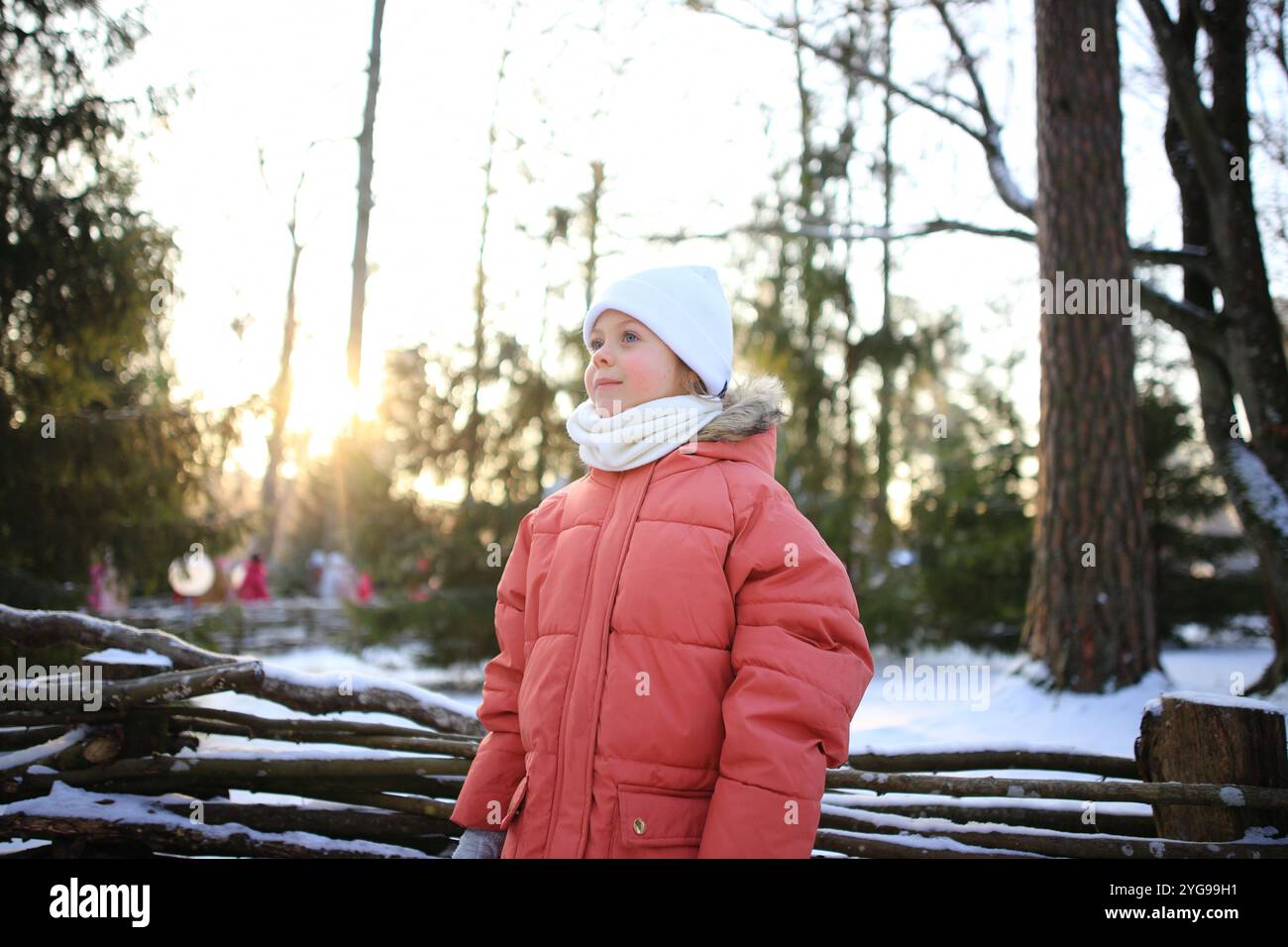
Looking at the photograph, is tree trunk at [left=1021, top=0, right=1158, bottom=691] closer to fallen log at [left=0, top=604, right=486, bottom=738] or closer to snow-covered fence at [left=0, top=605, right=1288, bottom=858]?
snow-covered fence at [left=0, top=605, right=1288, bottom=858]

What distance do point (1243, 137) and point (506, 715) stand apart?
7.22 metres

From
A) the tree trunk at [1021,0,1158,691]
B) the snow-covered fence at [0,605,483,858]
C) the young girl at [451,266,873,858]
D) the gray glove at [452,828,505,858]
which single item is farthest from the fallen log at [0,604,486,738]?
the tree trunk at [1021,0,1158,691]

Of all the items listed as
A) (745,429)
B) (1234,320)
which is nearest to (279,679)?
(745,429)

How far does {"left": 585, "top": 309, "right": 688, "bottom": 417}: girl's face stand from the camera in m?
Result: 1.96

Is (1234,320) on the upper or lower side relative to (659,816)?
upper

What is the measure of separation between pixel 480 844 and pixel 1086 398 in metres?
4.95

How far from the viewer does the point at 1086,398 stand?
566 cm

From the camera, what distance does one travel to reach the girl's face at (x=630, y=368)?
196 centimetres

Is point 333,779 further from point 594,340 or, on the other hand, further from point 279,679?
point 594,340

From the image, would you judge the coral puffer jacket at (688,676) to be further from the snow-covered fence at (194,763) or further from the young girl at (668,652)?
the snow-covered fence at (194,763)
